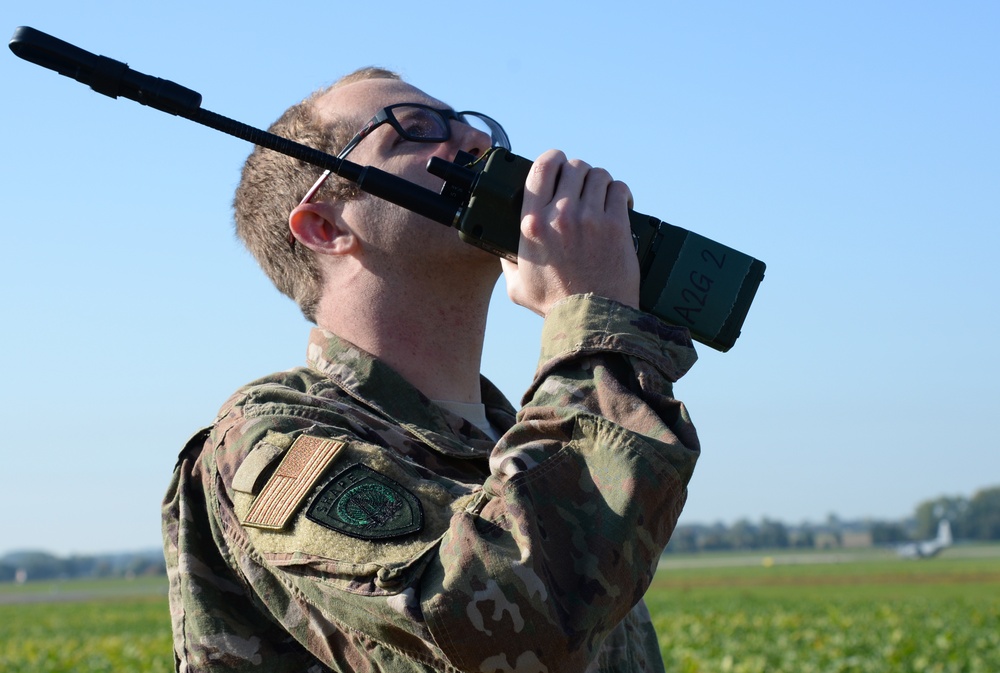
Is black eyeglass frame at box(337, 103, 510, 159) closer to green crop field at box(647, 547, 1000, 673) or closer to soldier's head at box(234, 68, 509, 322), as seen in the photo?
soldier's head at box(234, 68, 509, 322)

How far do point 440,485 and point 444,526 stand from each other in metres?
0.14

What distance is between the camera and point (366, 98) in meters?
2.89

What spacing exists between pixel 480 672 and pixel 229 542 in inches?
22.4

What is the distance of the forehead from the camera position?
9.35 feet

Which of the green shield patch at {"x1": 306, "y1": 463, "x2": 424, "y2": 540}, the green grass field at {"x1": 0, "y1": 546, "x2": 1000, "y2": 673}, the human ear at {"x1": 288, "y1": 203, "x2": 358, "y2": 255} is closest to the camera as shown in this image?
the green shield patch at {"x1": 306, "y1": 463, "x2": 424, "y2": 540}

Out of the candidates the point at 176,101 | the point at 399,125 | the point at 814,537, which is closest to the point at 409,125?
the point at 399,125

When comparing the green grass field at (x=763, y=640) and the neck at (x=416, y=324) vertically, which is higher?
the neck at (x=416, y=324)

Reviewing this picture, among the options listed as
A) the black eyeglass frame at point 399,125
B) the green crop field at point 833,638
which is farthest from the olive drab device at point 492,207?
the green crop field at point 833,638

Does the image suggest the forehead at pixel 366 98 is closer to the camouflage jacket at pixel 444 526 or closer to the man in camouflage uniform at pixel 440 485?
the man in camouflage uniform at pixel 440 485

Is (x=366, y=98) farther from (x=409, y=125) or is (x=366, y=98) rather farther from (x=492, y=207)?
(x=492, y=207)

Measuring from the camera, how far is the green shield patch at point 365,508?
1801 millimetres

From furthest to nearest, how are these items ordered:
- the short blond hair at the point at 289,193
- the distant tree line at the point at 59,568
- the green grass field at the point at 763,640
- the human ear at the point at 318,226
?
the distant tree line at the point at 59,568 → the green grass field at the point at 763,640 → the short blond hair at the point at 289,193 → the human ear at the point at 318,226

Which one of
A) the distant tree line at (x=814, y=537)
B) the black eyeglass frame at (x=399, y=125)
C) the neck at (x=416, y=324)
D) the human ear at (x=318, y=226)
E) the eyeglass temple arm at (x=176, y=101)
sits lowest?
the distant tree line at (x=814, y=537)

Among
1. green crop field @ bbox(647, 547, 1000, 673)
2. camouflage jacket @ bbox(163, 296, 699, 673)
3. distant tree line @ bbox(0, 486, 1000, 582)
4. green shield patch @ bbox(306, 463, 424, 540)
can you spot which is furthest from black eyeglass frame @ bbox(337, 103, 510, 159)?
distant tree line @ bbox(0, 486, 1000, 582)
